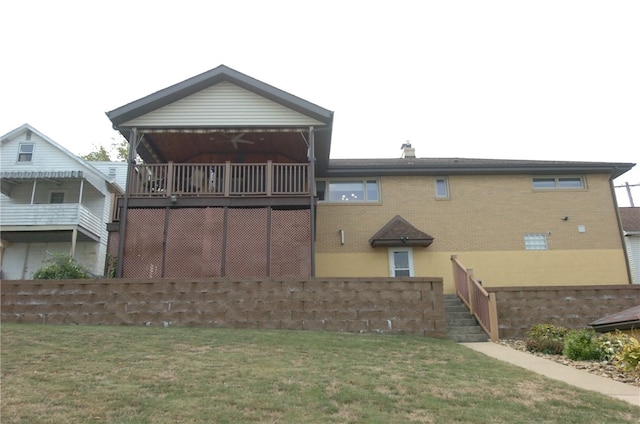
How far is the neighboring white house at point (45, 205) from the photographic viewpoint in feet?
67.6

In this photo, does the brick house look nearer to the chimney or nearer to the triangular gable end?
the triangular gable end

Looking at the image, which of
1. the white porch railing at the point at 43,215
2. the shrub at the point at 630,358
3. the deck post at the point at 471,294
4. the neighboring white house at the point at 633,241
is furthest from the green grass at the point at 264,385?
the neighboring white house at the point at 633,241

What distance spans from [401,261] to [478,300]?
4528mm

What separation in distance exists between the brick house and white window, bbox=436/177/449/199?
41mm

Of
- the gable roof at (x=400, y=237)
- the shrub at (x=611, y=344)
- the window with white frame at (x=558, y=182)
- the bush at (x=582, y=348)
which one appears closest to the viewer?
the shrub at (x=611, y=344)

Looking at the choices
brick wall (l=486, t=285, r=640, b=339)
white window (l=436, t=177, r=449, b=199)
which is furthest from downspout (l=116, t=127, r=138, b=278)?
white window (l=436, t=177, r=449, b=199)

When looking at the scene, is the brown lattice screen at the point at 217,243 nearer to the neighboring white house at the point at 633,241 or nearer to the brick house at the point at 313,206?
the brick house at the point at 313,206

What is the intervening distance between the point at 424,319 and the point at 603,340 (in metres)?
3.55

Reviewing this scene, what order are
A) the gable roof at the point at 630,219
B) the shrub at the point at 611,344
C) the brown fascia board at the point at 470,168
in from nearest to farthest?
the shrub at the point at 611,344 → the brown fascia board at the point at 470,168 → the gable roof at the point at 630,219

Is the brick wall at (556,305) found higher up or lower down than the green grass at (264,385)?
higher up

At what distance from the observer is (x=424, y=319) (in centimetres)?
1119

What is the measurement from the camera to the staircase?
11.4m

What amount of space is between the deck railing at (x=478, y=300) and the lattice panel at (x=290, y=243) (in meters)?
4.43

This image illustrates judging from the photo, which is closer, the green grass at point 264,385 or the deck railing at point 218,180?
the green grass at point 264,385
